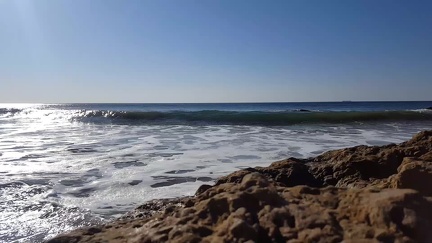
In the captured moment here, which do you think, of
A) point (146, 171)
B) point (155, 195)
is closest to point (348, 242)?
point (155, 195)

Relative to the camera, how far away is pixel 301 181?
3.54 metres

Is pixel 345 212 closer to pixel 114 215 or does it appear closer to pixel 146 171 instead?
pixel 114 215

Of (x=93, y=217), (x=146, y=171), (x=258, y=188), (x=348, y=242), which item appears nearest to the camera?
(x=348, y=242)

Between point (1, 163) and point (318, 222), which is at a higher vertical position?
point (318, 222)

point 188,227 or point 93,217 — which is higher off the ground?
point 188,227

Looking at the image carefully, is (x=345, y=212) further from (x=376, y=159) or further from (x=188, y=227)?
(x=376, y=159)

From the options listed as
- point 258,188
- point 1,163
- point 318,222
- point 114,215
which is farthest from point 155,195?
point 1,163

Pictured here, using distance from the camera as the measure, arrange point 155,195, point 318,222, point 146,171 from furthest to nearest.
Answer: point 146,171, point 155,195, point 318,222

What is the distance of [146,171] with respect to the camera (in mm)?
5562

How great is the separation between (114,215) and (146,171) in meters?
2.06

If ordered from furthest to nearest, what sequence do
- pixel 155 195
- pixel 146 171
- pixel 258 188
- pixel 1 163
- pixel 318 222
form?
1. pixel 1 163
2. pixel 146 171
3. pixel 155 195
4. pixel 258 188
5. pixel 318 222

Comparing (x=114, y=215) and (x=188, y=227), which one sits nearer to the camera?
(x=188, y=227)

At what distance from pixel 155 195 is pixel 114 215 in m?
0.75

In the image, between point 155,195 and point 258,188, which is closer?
point 258,188
